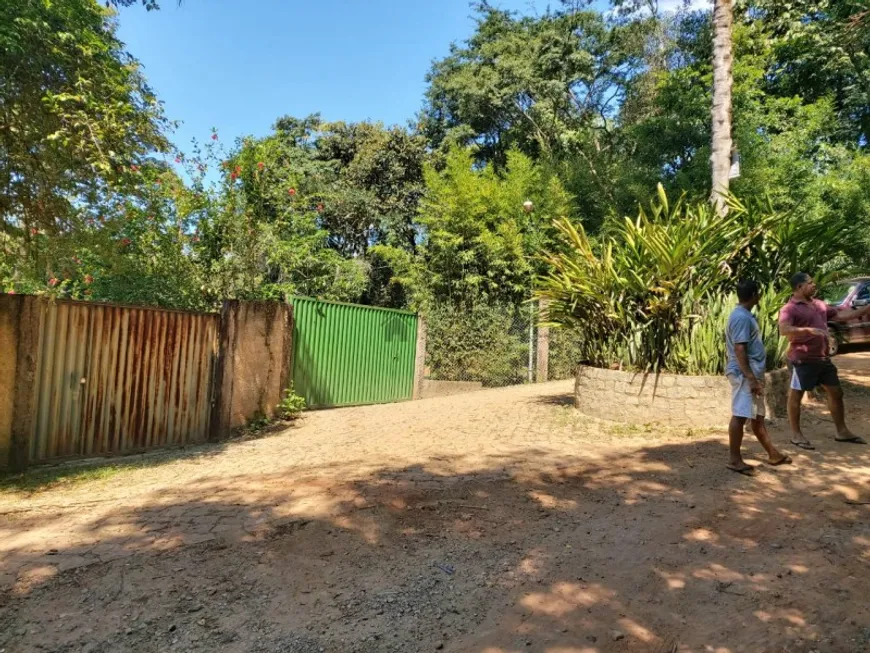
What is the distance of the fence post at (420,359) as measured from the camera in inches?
464

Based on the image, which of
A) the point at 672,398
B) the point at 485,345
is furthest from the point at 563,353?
the point at 672,398

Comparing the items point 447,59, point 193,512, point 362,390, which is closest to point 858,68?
point 447,59

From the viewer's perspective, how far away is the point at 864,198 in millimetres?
14922

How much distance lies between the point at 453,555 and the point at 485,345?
9256 mm

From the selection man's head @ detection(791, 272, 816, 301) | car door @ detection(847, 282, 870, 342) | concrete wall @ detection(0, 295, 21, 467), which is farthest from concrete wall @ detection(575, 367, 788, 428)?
concrete wall @ detection(0, 295, 21, 467)

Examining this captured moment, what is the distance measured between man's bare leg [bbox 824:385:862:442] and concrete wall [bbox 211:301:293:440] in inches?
263

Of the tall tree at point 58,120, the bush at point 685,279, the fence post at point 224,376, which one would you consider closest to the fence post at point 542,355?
the bush at point 685,279

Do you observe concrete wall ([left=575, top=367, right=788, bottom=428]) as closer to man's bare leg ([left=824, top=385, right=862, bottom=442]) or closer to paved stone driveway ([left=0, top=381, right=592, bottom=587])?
paved stone driveway ([left=0, top=381, right=592, bottom=587])

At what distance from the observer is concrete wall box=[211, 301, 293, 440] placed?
24.6 ft

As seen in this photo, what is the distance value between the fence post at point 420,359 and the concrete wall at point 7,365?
727 cm

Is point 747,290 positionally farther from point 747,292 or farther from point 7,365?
point 7,365

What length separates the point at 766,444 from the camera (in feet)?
16.1

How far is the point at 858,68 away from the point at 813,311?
16.3 m

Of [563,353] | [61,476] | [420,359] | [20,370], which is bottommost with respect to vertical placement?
[61,476]
